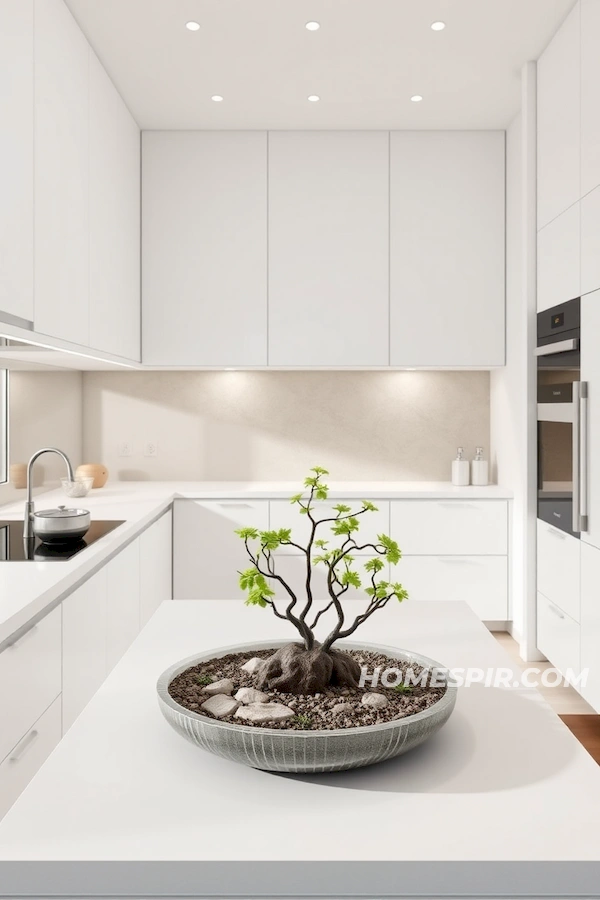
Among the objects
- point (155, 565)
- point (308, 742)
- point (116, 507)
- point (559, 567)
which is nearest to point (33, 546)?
point (116, 507)

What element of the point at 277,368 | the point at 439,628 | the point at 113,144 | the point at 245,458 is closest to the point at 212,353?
the point at 277,368

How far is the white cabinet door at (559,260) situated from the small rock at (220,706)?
8.19ft

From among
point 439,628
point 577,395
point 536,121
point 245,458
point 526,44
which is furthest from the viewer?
point 245,458

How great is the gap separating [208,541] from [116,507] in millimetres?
727

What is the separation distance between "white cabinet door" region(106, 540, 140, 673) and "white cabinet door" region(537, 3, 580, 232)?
221 cm

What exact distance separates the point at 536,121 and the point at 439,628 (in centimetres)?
291

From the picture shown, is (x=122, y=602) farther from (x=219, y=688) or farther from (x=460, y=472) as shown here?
(x=460, y=472)

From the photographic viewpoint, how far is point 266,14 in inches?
120

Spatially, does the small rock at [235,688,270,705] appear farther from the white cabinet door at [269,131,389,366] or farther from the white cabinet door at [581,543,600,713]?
the white cabinet door at [269,131,389,366]

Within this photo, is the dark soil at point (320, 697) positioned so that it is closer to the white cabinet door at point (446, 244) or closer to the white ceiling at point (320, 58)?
the white ceiling at point (320, 58)

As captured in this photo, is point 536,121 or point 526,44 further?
point 536,121

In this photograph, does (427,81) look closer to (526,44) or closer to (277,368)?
(526,44)

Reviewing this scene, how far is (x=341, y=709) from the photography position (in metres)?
0.97

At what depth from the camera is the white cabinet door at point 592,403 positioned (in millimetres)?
2795
